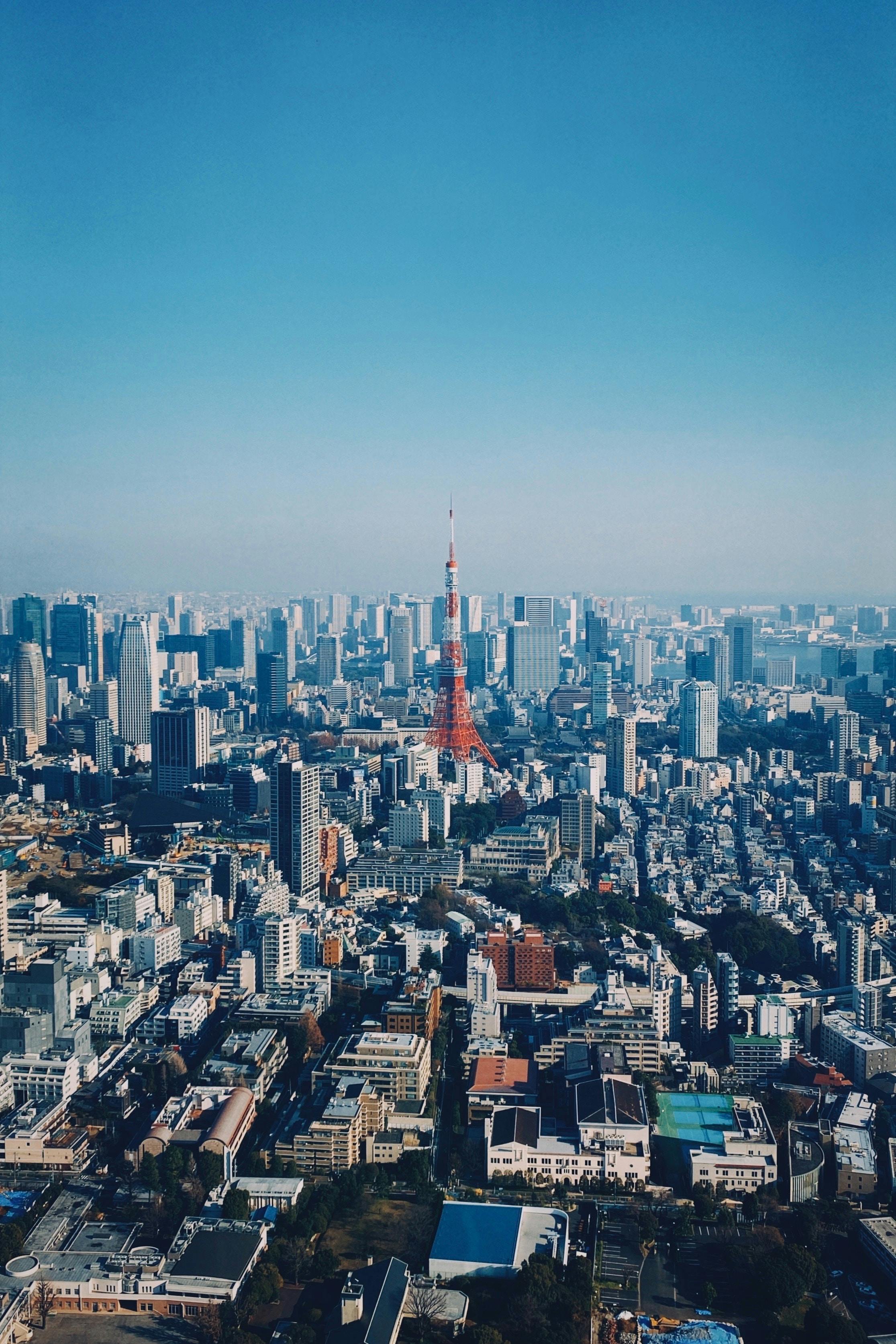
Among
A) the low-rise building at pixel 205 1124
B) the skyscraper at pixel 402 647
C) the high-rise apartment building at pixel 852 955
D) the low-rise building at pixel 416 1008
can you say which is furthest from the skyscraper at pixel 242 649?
the low-rise building at pixel 205 1124

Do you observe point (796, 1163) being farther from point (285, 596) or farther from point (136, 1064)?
point (285, 596)

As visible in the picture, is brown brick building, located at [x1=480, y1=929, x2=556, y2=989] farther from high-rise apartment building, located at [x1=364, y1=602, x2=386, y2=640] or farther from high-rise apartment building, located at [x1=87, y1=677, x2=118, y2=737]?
high-rise apartment building, located at [x1=364, y1=602, x2=386, y2=640]

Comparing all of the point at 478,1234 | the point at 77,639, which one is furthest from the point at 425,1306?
the point at 77,639

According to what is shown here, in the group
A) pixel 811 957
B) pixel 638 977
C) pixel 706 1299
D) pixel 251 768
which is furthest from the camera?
pixel 251 768

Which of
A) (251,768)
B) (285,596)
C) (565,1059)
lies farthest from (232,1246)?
(285,596)

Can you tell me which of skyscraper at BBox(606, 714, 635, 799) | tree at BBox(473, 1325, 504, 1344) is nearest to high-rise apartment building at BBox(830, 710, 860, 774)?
skyscraper at BBox(606, 714, 635, 799)

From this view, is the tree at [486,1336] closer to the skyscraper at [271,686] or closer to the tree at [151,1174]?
the tree at [151,1174]
